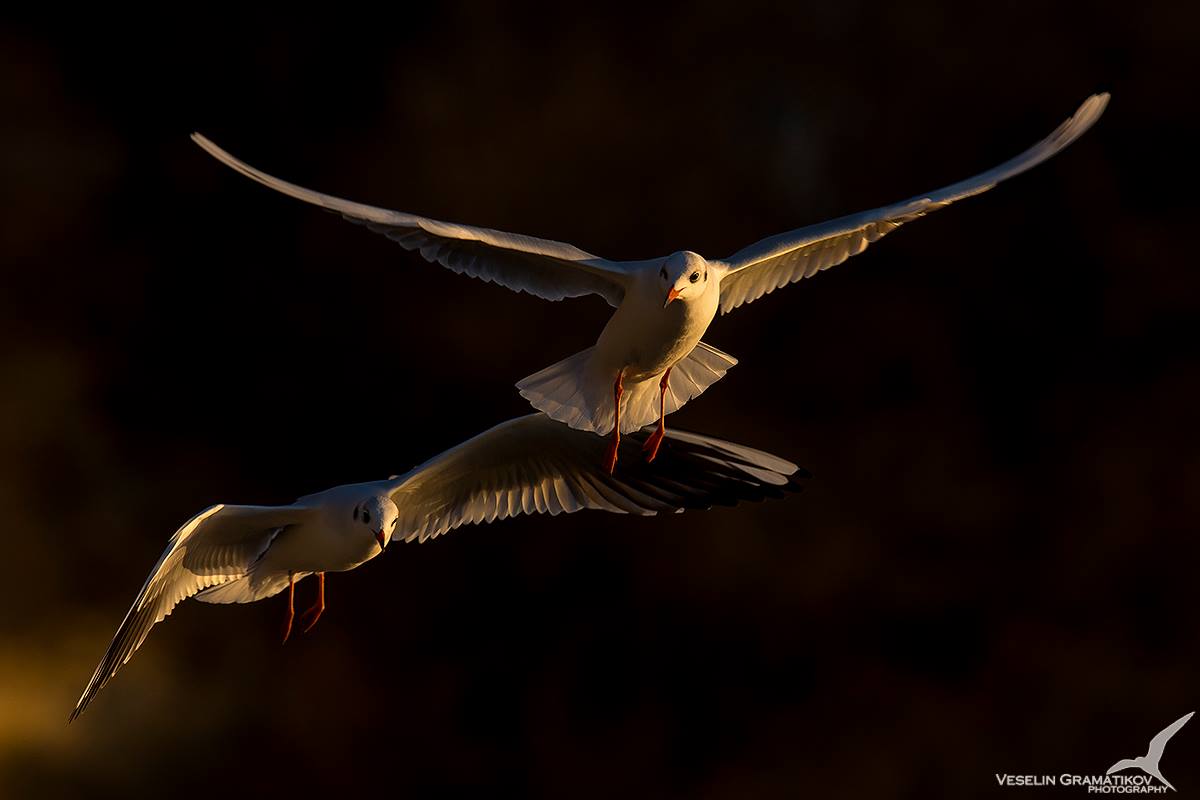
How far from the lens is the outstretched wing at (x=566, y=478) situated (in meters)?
3.97

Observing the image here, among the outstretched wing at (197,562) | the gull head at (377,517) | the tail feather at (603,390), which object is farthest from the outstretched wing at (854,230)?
the outstretched wing at (197,562)

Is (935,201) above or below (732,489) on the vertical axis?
above

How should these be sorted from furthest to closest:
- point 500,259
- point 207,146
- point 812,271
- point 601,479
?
point 601,479 < point 812,271 < point 500,259 < point 207,146

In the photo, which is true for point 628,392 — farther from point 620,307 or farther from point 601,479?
point 601,479

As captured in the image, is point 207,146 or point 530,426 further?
point 530,426

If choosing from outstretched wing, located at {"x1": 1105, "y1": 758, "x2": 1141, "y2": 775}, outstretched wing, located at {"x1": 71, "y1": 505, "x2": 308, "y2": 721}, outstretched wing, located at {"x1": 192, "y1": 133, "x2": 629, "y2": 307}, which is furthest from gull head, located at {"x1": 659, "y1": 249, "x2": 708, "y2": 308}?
outstretched wing, located at {"x1": 1105, "y1": 758, "x2": 1141, "y2": 775}

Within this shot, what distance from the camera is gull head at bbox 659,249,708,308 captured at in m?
3.31

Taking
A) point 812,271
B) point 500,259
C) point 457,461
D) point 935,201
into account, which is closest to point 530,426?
point 457,461

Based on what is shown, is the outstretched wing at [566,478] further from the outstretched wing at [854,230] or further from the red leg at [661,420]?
the outstretched wing at [854,230]

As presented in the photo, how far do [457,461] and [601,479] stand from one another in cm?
43

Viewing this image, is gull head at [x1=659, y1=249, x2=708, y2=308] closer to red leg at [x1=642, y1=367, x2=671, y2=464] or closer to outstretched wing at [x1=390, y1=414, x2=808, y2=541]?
red leg at [x1=642, y1=367, x2=671, y2=464]

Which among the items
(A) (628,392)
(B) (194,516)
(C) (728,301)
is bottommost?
(B) (194,516)

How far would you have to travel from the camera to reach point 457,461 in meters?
3.89

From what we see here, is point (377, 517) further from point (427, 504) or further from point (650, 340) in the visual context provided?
point (650, 340)
